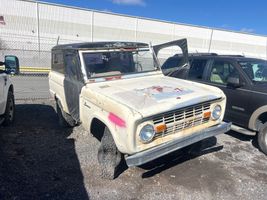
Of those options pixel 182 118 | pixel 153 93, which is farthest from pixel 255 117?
pixel 153 93

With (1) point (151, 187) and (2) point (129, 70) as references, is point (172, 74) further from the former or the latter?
(1) point (151, 187)

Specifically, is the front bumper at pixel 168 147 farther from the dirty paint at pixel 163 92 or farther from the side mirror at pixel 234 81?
the side mirror at pixel 234 81

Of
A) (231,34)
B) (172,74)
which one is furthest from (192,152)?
(231,34)

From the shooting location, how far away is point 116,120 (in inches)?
124

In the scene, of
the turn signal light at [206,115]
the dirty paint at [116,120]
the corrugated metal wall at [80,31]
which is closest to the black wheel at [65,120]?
the dirty paint at [116,120]

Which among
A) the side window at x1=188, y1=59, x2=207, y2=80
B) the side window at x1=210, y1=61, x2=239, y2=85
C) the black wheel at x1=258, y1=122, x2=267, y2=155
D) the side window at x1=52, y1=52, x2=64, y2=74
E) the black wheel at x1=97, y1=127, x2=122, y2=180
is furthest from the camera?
the side window at x1=188, y1=59, x2=207, y2=80

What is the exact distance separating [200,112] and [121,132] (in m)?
1.29

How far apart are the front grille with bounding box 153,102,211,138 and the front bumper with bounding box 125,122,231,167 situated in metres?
0.14

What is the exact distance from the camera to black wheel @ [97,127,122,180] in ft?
11.8

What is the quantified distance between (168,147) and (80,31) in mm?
29227

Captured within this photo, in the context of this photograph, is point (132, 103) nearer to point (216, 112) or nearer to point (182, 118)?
point (182, 118)

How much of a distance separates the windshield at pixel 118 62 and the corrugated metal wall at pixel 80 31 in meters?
15.2

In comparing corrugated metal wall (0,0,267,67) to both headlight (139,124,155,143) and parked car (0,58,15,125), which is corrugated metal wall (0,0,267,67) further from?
headlight (139,124,155,143)

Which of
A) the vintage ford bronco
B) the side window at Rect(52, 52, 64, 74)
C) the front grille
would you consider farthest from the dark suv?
the side window at Rect(52, 52, 64, 74)
